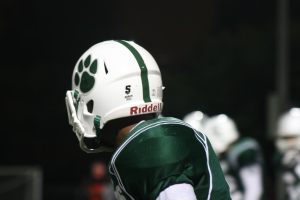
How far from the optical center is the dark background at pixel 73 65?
65.7 ft

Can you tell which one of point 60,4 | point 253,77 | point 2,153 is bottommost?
point 2,153

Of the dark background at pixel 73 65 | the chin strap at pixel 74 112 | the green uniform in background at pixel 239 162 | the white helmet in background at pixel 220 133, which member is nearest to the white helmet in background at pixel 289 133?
the green uniform in background at pixel 239 162

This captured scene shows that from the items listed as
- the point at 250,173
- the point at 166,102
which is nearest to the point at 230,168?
the point at 250,173

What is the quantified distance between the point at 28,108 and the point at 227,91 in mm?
4470

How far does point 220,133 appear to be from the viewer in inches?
413

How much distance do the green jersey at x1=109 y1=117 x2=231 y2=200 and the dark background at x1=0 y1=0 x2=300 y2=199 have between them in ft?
53.4

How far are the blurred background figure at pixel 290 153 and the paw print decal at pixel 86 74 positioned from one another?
5240 millimetres

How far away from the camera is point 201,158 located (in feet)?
10.3

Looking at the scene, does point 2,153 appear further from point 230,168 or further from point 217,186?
point 217,186

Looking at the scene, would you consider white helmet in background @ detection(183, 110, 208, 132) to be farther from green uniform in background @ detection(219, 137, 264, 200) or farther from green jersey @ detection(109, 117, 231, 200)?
green jersey @ detection(109, 117, 231, 200)

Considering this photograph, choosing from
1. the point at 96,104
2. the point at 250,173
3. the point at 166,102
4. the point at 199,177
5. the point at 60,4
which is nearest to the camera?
the point at 199,177

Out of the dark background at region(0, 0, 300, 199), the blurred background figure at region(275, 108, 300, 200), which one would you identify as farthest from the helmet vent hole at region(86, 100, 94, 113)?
the dark background at region(0, 0, 300, 199)

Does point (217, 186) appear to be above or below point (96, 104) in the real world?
below

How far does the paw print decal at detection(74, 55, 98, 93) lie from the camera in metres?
3.39
